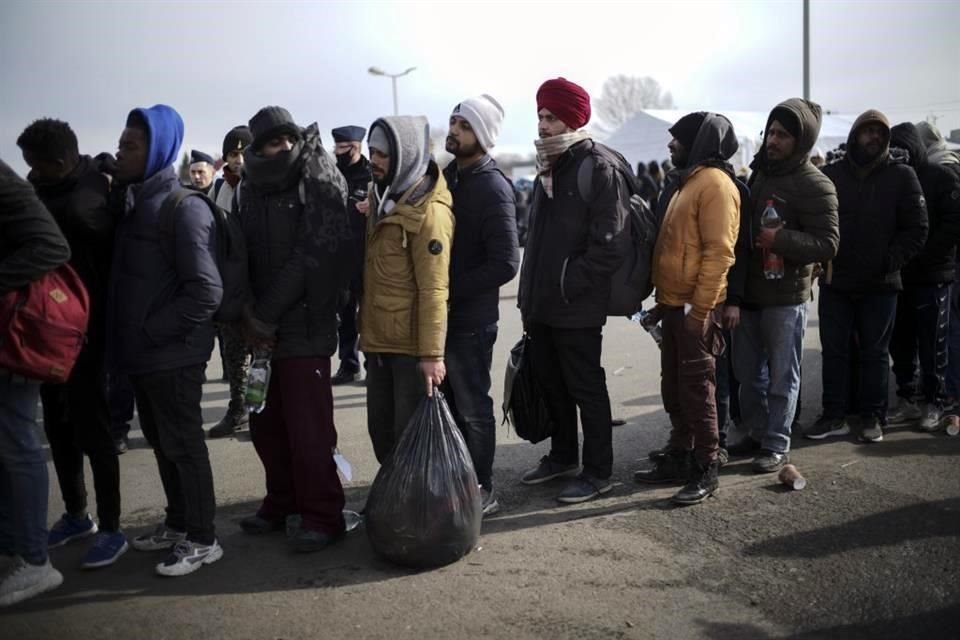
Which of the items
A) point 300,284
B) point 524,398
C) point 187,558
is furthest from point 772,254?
point 187,558

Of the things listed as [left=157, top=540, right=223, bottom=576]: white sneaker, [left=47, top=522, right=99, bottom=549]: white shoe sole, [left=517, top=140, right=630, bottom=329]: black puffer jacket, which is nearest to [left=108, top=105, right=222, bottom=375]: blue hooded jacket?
[left=157, top=540, right=223, bottom=576]: white sneaker

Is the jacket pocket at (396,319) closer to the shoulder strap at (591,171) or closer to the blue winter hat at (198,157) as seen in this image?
the shoulder strap at (591,171)

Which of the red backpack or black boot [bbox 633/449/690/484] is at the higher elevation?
the red backpack

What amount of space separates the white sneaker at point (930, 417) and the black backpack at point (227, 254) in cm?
456

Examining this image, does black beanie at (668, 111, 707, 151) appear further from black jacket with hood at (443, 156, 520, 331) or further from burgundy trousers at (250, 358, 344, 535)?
burgundy trousers at (250, 358, 344, 535)

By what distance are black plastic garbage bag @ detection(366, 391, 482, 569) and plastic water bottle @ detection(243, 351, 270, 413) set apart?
67 cm

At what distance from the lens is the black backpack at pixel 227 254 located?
397 cm

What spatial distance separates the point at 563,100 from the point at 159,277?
2.23 m

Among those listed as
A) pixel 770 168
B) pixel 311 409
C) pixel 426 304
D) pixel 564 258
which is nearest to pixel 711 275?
pixel 564 258

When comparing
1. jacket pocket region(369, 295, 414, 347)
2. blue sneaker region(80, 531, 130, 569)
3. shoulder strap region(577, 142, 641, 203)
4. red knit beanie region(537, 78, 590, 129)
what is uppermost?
red knit beanie region(537, 78, 590, 129)

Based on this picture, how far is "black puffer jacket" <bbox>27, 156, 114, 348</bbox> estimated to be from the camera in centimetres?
412

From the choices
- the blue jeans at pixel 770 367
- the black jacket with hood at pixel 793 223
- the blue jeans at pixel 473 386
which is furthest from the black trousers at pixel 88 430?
the blue jeans at pixel 770 367

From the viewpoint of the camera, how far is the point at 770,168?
5340 mm

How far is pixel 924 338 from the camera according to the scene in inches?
246
